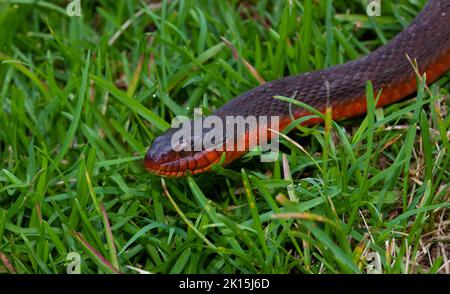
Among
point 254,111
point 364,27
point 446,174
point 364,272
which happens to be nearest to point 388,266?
point 364,272

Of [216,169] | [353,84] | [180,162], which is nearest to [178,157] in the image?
[180,162]

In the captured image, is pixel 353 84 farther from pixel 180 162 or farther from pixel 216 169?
pixel 180 162

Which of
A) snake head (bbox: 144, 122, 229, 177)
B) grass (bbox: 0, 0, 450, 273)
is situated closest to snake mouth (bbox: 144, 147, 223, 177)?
snake head (bbox: 144, 122, 229, 177)

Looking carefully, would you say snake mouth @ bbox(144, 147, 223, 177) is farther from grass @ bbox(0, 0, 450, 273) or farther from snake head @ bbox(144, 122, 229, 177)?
grass @ bbox(0, 0, 450, 273)

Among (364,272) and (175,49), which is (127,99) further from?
(364,272)

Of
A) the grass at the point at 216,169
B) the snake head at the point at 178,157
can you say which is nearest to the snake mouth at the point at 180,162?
the snake head at the point at 178,157

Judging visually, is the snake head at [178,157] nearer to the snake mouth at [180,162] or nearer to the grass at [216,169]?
the snake mouth at [180,162]
